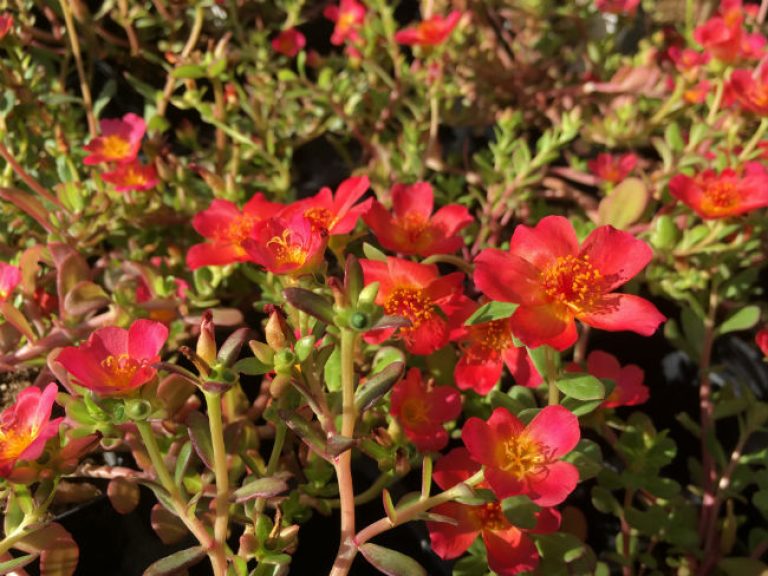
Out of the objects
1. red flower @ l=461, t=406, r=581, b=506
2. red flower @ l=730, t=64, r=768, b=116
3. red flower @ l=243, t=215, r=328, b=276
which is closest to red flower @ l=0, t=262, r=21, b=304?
red flower @ l=243, t=215, r=328, b=276

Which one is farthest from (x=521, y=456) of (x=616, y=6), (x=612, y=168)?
(x=616, y=6)

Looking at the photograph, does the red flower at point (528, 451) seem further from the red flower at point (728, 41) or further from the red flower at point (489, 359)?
the red flower at point (728, 41)

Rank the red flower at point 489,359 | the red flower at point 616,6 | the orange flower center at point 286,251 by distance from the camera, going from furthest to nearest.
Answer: the red flower at point 616,6 < the red flower at point 489,359 < the orange flower center at point 286,251

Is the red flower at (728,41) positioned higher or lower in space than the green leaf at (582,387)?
higher

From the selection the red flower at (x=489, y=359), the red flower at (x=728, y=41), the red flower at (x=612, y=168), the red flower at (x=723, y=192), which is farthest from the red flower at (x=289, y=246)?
the red flower at (x=728, y=41)

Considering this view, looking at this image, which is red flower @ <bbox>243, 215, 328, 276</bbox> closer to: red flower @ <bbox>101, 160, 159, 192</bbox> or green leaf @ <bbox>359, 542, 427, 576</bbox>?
green leaf @ <bbox>359, 542, 427, 576</bbox>

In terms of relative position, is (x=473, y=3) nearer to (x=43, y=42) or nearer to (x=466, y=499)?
(x=43, y=42)
